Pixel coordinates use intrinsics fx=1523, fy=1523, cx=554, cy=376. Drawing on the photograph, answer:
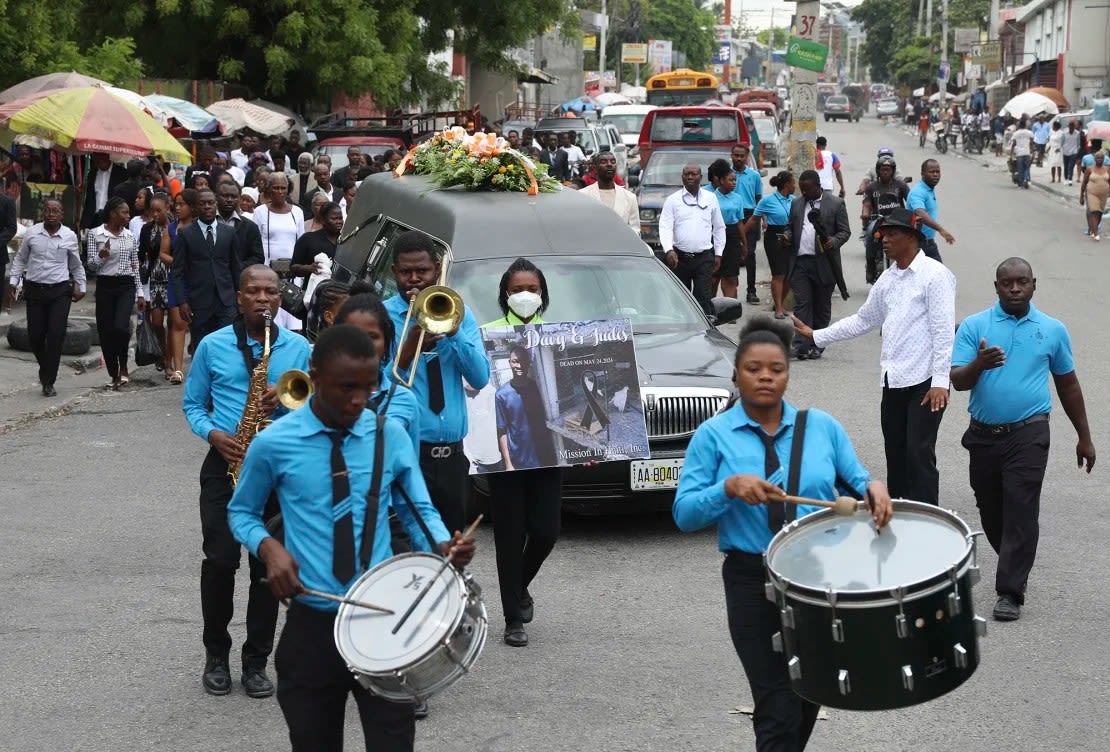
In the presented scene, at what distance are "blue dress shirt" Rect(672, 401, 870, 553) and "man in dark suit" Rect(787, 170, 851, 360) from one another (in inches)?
402

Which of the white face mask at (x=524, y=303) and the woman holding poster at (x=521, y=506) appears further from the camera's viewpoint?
the white face mask at (x=524, y=303)

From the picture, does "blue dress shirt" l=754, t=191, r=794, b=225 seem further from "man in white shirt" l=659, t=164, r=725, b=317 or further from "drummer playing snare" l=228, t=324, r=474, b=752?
"drummer playing snare" l=228, t=324, r=474, b=752

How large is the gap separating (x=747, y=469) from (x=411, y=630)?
126cm

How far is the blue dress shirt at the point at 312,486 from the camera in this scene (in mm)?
4422

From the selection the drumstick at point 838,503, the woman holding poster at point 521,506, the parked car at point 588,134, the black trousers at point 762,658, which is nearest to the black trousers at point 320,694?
the black trousers at point 762,658

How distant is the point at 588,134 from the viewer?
35375mm

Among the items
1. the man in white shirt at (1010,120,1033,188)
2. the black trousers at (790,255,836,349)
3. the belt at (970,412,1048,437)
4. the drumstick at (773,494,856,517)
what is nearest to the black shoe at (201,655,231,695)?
the drumstick at (773,494,856,517)

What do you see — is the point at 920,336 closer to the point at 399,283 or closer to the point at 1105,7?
the point at 399,283

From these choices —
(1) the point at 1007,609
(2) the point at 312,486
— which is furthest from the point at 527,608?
(2) the point at 312,486

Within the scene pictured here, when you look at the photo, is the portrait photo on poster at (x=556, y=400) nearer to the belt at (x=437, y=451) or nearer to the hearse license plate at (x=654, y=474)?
the belt at (x=437, y=451)

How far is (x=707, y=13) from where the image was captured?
13375cm

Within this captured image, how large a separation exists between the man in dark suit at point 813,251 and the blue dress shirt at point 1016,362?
7341 millimetres

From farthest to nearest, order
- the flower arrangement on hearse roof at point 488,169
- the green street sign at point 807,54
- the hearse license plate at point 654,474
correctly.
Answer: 1. the green street sign at point 807,54
2. the flower arrangement on hearse roof at point 488,169
3. the hearse license plate at point 654,474

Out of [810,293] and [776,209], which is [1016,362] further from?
[776,209]
